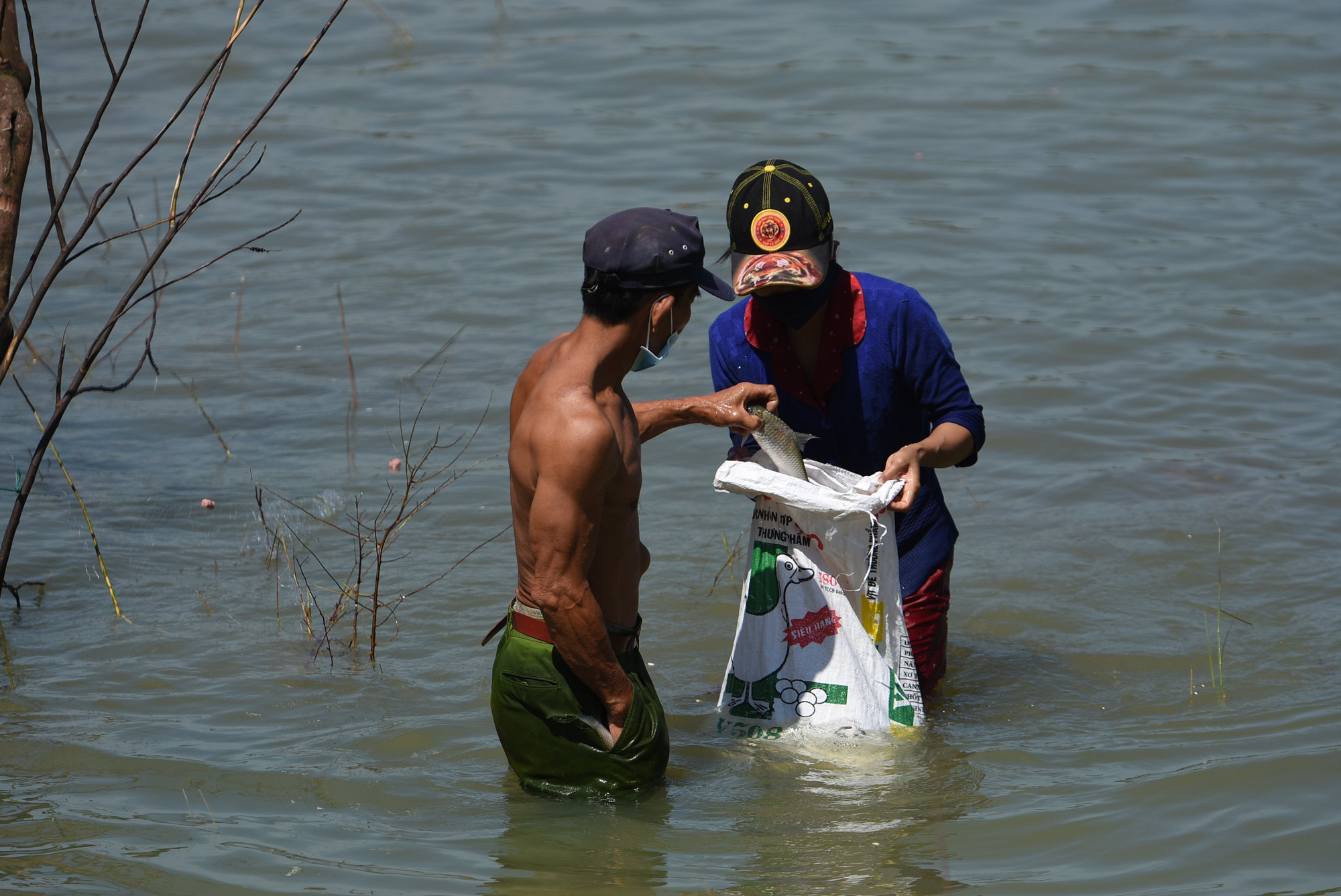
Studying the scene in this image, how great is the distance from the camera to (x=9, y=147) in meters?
4.34

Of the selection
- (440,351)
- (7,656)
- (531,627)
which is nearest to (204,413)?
(440,351)

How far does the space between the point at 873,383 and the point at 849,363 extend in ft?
0.31

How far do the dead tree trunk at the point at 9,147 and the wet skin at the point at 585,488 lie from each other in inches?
69.7

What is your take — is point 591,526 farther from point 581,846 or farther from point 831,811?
point 831,811

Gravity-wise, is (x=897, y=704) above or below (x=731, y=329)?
below

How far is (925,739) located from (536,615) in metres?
1.51

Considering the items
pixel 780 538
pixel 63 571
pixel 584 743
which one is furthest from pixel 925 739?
pixel 63 571

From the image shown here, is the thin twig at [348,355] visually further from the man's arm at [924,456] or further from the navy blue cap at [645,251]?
the navy blue cap at [645,251]

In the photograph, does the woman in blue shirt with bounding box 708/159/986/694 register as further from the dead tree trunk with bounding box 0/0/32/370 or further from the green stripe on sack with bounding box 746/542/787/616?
the dead tree trunk with bounding box 0/0/32/370

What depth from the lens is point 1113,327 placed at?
8883mm

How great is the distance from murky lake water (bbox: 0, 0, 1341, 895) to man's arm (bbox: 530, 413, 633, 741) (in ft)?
2.11

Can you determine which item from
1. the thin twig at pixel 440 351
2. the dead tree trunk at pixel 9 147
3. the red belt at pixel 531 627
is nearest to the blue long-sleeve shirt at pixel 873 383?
the red belt at pixel 531 627

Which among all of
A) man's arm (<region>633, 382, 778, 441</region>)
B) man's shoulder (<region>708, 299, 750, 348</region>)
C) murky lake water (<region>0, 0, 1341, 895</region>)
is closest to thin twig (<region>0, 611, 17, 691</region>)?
murky lake water (<region>0, 0, 1341, 895</region>)

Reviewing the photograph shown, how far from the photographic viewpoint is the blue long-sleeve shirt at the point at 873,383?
426 cm
